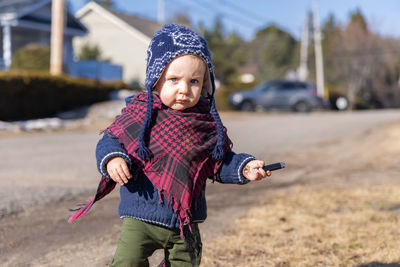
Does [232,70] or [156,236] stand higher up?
[232,70]

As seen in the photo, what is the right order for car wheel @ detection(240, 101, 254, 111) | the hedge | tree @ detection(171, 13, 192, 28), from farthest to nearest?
tree @ detection(171, 13, 192, 28) < car wheel @ detection(240, 101, 254, 111) < the hedge

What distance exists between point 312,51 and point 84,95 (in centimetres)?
5834

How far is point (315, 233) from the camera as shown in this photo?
422cm

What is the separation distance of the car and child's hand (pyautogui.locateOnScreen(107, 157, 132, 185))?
2166cm

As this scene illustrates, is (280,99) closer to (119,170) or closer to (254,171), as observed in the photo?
(254,171)

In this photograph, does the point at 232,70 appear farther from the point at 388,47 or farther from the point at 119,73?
the point at 388,47

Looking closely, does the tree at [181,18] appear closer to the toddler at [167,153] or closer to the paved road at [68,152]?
the paved road at [68,152]

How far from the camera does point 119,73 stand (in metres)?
29.8

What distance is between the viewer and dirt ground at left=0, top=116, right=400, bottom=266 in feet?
11.7

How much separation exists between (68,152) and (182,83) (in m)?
7.54

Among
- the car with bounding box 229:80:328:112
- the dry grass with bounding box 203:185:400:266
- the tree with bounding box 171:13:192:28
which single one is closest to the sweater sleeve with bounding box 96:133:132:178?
the dry grass with bounding box 203:185:400:266

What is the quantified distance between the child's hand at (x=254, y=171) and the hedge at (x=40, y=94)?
44.5 feet

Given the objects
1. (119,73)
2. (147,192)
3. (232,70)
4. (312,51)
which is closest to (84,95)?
(119,73)

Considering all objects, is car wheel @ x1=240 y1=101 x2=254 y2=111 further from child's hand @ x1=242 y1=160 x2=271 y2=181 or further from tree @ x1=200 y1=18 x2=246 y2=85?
child's hand @ x1=242 y1=160 x2=271 y2=181
